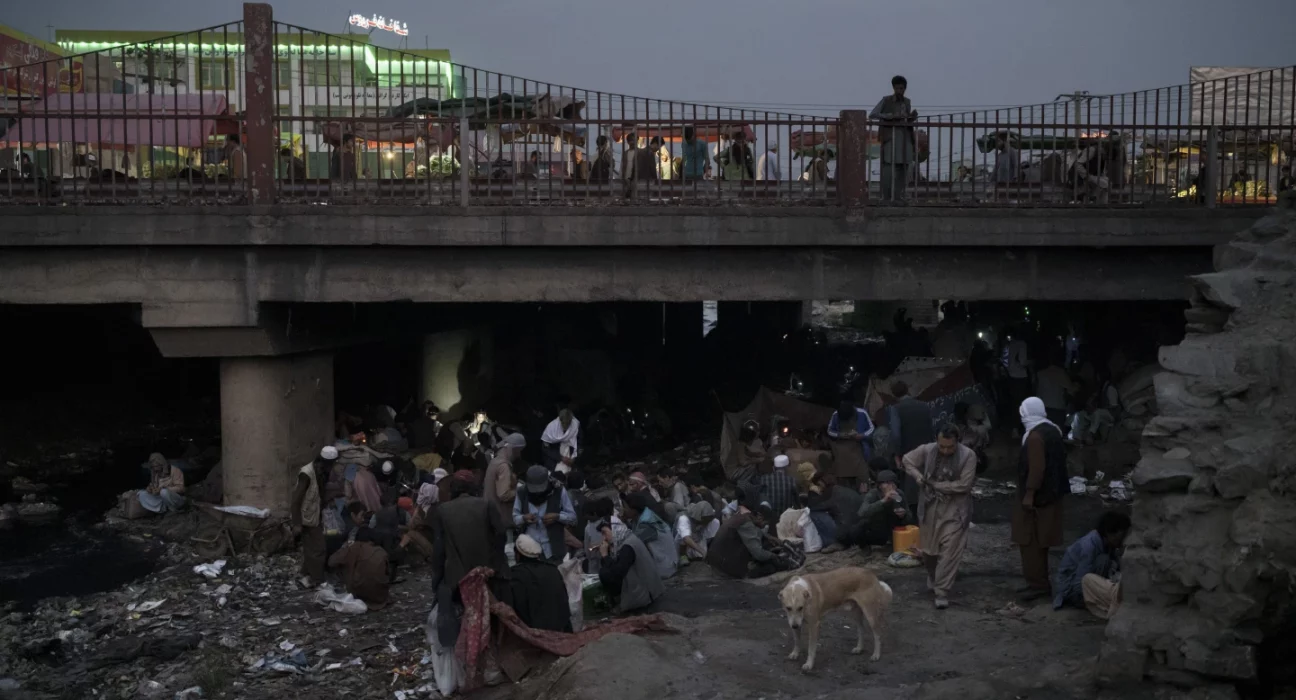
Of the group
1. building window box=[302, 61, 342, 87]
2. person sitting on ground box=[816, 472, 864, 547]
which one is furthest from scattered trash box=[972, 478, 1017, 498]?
building window box=[302, 61, 342, 87]

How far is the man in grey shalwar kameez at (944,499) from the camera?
871 centimetres

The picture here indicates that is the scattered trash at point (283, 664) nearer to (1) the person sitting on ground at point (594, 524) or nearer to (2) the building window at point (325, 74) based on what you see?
(1) the person sitting on ground at point (594, 524)

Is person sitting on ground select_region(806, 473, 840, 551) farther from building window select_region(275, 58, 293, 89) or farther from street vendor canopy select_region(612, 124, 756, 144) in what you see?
building window select_region(275, 58, 293, 89)

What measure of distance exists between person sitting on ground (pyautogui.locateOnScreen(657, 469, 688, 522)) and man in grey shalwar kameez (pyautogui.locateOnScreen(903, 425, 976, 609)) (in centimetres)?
292

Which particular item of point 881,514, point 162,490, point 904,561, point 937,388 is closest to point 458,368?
point 162,490

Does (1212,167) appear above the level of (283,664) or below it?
above

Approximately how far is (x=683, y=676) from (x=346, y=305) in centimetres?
816

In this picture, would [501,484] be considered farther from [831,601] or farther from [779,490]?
[831,601]

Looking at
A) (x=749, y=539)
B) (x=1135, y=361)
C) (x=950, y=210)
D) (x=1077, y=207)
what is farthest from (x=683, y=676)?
(x=1135, y=361)

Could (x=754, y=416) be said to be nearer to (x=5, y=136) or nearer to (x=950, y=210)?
(x=950, y=210)

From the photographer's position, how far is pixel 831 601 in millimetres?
7688

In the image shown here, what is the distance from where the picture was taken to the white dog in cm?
750

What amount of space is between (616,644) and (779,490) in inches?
158

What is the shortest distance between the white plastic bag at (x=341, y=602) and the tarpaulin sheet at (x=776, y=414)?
599 cm
